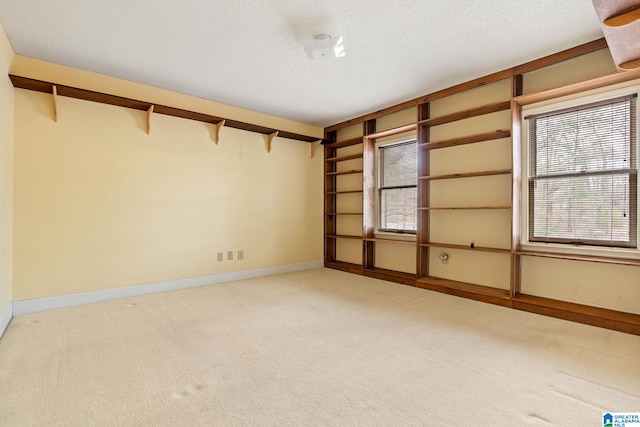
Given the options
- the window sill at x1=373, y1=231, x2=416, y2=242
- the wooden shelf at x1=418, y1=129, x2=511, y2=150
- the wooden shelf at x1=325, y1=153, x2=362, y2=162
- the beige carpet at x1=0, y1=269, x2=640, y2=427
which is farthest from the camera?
the wooden shelf at x1=325, y1=153, x2=362, y2=162

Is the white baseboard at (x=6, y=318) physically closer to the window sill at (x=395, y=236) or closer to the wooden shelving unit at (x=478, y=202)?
the wooden shelving unit at (x=478, y=202)

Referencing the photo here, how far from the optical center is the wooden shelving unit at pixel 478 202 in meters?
2.80

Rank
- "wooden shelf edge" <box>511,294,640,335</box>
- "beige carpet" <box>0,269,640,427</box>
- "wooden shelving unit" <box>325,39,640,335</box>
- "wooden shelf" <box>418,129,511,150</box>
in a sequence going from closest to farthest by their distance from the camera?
"beige carpet" <box>0,269,640,427</box>, "wooden shelf edge" <box>511,294,640,335</box>, "wooden shelving unit" <box>325,39,640,335</box>, "wooden shelf" <box>418,129,511,150</box>

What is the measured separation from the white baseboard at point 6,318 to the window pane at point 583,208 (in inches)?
196

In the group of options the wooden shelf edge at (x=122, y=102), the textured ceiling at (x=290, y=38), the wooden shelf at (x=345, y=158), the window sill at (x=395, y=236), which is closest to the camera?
the textured ceiling at (x=290, y=38)

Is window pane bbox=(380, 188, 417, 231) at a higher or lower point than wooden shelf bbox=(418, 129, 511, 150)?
lower

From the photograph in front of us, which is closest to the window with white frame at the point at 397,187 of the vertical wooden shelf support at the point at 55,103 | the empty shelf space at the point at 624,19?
the empty shelf space at the point at 624,19

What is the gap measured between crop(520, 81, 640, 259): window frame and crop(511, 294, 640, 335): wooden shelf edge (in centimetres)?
50

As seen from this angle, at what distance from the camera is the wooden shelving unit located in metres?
2.80

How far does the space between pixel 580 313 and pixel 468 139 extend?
6.81 feet

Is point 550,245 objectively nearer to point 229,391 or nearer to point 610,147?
point 610,147

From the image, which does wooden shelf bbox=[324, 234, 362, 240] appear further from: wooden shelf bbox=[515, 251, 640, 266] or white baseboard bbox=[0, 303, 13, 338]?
white baseboard bbox=[0, 303, 13, 338]

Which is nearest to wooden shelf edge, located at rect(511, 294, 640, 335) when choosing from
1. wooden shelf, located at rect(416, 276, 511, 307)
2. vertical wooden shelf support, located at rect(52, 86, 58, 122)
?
wooden shelf, located at rect(416, 276, 511, 307)

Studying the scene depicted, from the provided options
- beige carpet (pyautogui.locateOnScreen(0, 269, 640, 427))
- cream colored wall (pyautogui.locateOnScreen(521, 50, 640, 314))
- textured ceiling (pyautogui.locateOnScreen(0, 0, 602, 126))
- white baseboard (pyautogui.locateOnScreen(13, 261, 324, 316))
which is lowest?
beige carpet (pyautogui.locateOnScreen(0, 269, 640, 427))
